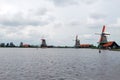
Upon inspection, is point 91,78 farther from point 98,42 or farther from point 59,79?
point 98,42

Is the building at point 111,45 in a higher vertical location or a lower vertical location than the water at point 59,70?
higher

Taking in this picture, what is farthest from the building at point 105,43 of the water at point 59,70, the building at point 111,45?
the water at point 59,70

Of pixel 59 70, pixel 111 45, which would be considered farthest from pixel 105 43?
pixel 59 70

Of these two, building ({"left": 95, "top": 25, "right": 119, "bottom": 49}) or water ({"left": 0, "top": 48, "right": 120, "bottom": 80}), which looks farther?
building ({"left": 95, "top": 25, "right": 119, "bottom": 49})

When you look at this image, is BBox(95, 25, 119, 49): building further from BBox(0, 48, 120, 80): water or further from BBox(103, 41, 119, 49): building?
BBox(0, 48, 120, 80): water

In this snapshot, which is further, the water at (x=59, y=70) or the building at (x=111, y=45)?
the building at (x=111, y=45)

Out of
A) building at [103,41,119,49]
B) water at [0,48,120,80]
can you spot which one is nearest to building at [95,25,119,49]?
building at [103,41,119,49]

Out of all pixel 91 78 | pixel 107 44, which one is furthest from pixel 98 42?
pixel 91 78

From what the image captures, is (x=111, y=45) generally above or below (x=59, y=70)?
above

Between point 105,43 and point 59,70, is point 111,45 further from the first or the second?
point 59,70

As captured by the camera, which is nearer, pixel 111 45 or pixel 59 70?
pixel 59 70

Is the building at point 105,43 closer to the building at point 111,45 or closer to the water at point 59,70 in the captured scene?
the building at point 111,45

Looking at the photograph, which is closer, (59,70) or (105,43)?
(59,70)

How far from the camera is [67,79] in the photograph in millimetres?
32938
